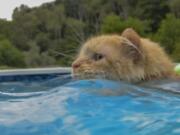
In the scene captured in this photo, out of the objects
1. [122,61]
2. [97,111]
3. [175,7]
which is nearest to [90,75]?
[122,61]

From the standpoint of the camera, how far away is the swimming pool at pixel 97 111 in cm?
305

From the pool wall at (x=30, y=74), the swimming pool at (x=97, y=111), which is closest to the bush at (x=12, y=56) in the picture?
the pool wall at (x=30, y=74)

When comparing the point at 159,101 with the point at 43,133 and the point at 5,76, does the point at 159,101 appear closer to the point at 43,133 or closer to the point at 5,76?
the point at 43,133

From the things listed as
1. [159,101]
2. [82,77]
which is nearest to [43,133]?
[159,101]

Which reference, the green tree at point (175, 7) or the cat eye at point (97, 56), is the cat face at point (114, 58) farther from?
the green tree at point (175, 7)

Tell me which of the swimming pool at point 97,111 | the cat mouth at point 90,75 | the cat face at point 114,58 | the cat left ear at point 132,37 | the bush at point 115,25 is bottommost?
the swimming pool at point 97,111

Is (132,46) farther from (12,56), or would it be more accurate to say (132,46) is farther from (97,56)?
(12,56)

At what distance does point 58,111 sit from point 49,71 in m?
4.61

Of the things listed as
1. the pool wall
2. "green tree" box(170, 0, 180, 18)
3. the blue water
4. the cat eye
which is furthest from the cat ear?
"green tree" box(170, 0, 180, 18)

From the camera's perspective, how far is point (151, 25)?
53.7m

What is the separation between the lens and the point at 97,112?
3.42m

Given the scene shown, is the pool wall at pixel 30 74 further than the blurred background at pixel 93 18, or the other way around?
the blurred background at pixel 93 18

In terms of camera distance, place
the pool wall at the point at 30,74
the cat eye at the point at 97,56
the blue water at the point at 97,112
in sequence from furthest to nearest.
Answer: the pool wall at the point at 30,74
the cat eye at the point at 97,56
the blue water at the point at 97,112

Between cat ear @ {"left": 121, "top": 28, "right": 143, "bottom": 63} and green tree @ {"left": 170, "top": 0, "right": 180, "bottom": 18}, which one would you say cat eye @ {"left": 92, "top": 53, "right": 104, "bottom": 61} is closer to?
cat ear @ {"left": 121, "top": 28, "right": 143, "bottom": 63}
